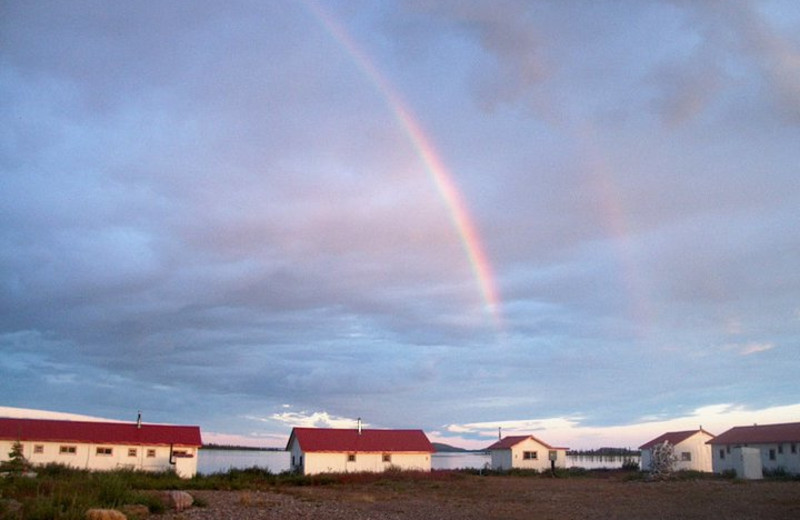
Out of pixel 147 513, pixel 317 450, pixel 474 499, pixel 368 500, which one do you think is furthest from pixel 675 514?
pixel 317 450

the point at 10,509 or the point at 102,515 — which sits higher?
the point at 10,509

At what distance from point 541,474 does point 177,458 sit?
2836 centimetres

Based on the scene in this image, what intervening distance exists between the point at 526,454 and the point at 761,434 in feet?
60.3

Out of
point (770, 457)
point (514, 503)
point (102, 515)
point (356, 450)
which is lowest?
point (514, 503)

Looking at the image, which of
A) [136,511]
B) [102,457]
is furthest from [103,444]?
[136,511]

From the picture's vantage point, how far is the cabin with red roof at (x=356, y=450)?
→ 5050cm

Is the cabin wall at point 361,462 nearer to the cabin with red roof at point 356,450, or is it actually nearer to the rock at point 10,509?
the cabin with red roof at point 356,450

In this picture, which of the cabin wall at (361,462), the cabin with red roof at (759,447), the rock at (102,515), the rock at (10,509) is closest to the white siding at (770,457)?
the cabin with red roof at (759,447)

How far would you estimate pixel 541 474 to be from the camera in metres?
58.1

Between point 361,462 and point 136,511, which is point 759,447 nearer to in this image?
point 361,462

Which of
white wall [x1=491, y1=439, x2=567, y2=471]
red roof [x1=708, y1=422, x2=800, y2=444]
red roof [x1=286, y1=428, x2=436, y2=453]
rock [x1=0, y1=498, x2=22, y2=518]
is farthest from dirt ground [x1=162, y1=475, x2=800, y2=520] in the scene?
white wall [x1=491, y1=439, x2=567, y2=471]

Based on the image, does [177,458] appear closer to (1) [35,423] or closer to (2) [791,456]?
(1) [35,423]

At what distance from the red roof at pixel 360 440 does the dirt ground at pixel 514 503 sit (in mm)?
12113

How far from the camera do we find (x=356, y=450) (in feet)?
169
